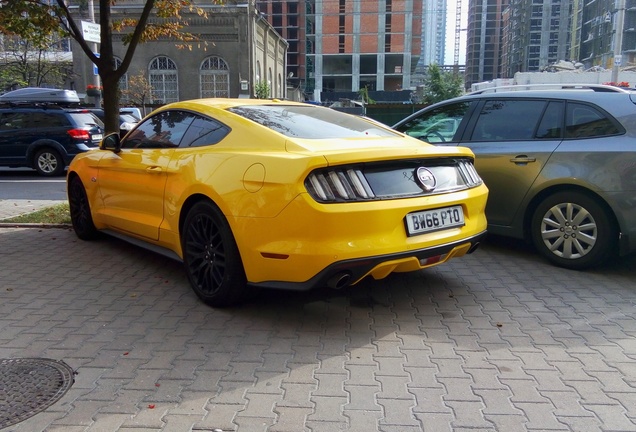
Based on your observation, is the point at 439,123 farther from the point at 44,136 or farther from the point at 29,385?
the point at 44,136

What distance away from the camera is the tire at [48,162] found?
13508mm

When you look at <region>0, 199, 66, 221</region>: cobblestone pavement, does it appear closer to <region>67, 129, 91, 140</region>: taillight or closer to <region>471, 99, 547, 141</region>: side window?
<region>67, 129, 91, 140</region>: taillight

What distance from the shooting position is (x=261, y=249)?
3723mm

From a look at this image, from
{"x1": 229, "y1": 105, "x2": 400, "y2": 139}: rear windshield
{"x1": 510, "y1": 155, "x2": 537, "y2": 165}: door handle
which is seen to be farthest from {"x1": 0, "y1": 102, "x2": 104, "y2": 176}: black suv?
{"x1": 510, "y1": 155, "x2": 537, "y2": 165}: door handle

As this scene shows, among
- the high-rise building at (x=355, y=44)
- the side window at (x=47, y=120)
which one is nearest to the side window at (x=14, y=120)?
the side window at (x=47, y=120)

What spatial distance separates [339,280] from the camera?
3584mm

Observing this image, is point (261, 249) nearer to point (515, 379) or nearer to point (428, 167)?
point (428, 167)

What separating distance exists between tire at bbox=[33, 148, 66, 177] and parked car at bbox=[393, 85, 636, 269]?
10.7 m

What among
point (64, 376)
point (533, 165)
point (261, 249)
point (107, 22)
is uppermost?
point (107, 22)

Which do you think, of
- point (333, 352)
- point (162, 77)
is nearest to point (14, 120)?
point (333, 352)

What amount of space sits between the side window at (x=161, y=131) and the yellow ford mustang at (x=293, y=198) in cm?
2

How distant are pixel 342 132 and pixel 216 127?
993 mm

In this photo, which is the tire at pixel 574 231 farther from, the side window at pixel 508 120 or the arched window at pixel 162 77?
the arched window at pixel 162 77

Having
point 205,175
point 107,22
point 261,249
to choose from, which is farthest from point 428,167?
point 107,22
